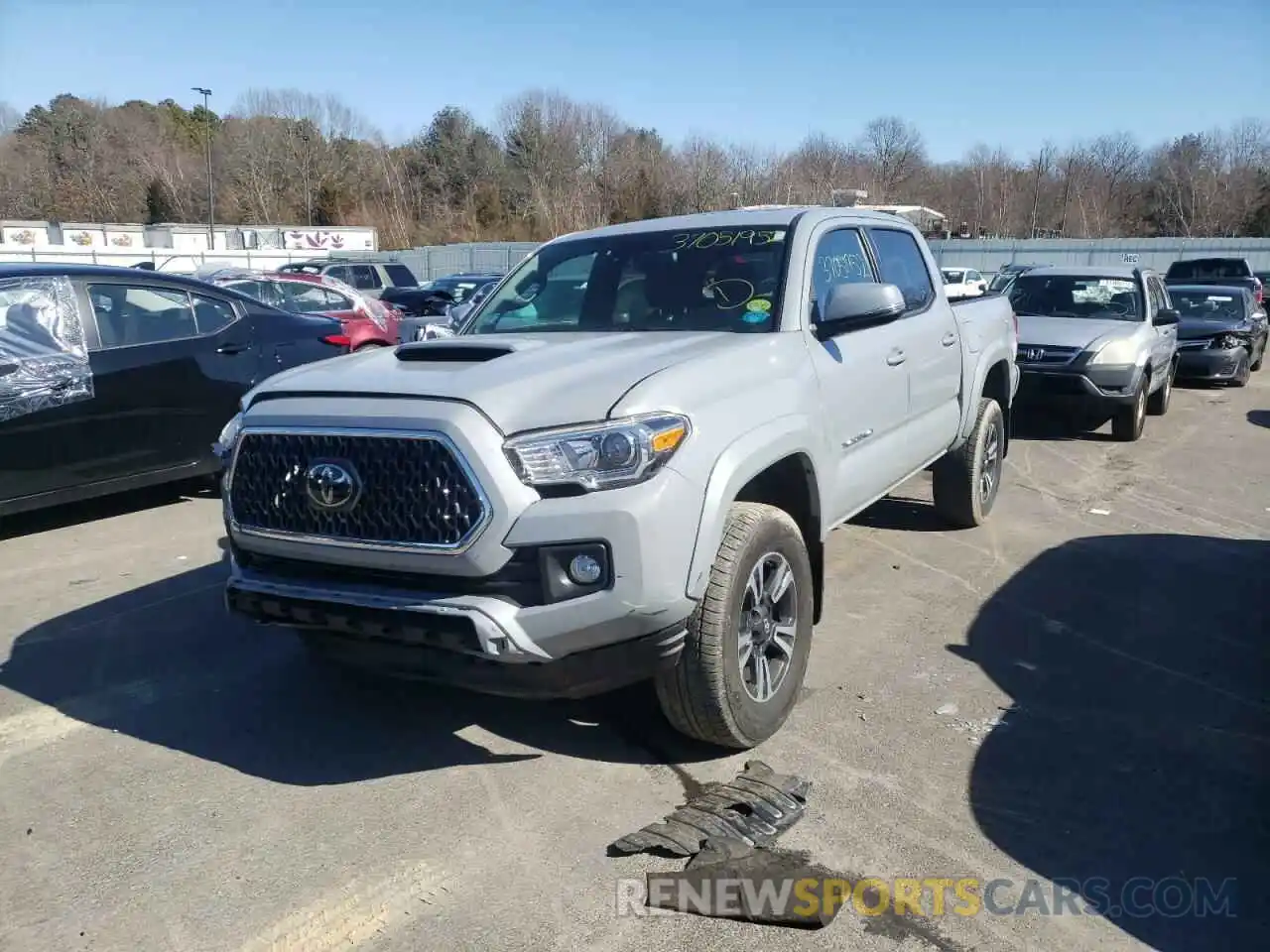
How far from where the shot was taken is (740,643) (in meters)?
3.54

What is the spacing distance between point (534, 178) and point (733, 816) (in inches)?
2810

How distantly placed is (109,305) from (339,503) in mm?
4434

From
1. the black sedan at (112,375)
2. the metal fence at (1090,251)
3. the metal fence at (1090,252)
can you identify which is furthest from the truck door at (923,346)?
the metal fence at (1090,252)

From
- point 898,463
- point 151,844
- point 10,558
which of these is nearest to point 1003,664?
point 898,463

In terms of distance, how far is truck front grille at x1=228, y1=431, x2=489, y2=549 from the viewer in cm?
307

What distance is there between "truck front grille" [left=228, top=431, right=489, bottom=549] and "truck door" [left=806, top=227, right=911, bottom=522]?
171cm

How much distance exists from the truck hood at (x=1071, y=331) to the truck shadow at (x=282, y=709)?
25.5 ft

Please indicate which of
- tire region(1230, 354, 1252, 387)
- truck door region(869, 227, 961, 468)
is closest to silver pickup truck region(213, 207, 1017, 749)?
truck door region(869, 227, 961, 468)

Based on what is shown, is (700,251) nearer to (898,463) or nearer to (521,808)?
(898,463)

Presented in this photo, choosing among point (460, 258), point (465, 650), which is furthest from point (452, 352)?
point (460, 258)

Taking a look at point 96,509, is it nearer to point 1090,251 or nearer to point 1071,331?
point 1071,331

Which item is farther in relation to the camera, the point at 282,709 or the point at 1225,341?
the point at 1225,341

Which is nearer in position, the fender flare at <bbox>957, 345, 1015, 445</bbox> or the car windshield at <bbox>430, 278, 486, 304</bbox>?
the fender flare at <bbox>957, 345, 1015, 445</bbox>

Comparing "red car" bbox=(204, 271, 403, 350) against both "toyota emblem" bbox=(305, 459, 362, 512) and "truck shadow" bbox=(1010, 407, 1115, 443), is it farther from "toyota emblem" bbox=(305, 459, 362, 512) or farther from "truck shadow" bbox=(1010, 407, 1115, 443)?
"toyota emblem" bbox=(305, 459, 362, 512)
